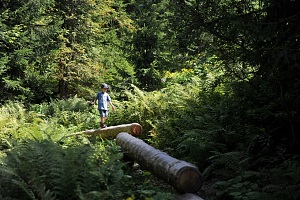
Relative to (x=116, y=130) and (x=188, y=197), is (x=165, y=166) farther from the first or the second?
(x=116, y=130)

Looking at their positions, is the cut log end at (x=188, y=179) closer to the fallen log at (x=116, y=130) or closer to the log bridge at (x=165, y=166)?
the log bridge at (x=165, y=166)

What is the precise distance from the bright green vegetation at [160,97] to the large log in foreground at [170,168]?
317mm

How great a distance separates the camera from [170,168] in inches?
222

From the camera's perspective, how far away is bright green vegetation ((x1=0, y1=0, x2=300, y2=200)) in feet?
16.1

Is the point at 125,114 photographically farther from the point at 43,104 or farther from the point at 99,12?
the point at 99,12

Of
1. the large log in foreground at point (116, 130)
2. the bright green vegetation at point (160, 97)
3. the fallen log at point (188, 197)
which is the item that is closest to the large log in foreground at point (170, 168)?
the fallen log at point (188, 197)

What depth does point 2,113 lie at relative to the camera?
38.4 ft

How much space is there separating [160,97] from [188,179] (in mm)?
6648

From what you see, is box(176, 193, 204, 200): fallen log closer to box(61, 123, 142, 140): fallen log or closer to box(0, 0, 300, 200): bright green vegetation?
box(0, 0, 300, 200): bright green vegetation

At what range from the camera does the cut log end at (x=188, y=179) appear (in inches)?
211

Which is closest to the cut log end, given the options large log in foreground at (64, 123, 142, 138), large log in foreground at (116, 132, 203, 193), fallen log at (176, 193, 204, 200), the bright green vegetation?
large log in foreground at (116, 132, 203, 193)

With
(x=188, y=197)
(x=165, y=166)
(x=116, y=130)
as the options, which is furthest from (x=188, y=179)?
Answer: (x=116, y=130)

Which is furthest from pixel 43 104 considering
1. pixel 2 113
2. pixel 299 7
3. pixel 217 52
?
pixel 299 7

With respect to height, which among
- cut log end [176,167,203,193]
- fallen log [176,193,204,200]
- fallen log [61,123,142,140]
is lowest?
fallen log [61,123,142,140]
